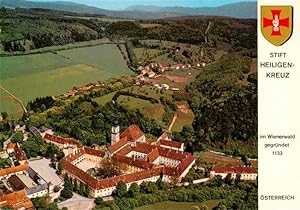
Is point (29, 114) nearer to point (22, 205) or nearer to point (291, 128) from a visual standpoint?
point (22, 205)

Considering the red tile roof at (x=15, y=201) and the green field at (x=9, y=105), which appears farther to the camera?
the green field at (x=9, y=105)

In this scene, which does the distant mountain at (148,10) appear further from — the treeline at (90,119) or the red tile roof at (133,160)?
the red tile roof at (133,160)

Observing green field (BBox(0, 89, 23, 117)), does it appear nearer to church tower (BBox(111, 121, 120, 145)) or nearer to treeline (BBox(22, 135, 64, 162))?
treeline (BBox(22, 135, 64, 162))

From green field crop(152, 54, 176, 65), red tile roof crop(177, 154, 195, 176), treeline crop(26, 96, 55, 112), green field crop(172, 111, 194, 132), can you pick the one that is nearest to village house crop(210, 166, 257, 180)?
red tile roof crop(177, 154, 195, 176)

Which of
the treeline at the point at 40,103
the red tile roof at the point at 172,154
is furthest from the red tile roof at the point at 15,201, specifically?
the red tile roof at the point at 172,154

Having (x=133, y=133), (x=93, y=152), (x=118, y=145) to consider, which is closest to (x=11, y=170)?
(x=93, y=152)

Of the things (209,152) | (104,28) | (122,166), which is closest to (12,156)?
(122,166)

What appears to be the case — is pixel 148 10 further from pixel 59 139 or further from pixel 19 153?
pixel 19 153
